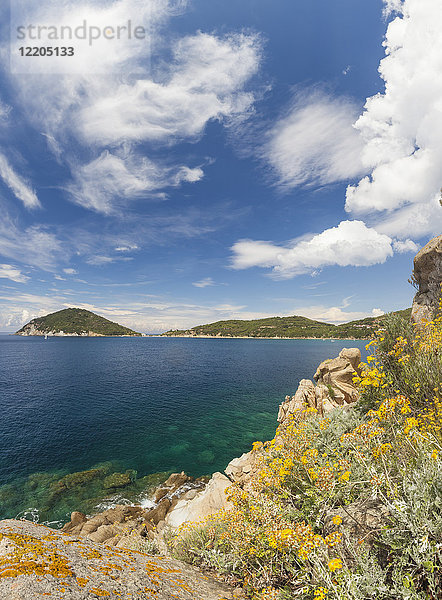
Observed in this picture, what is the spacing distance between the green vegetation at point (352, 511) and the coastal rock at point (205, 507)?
609 centimetres

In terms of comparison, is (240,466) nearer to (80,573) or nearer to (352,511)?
(352,511)

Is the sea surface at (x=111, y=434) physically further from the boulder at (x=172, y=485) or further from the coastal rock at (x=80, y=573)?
the coastal rock at (x=80, y=573)

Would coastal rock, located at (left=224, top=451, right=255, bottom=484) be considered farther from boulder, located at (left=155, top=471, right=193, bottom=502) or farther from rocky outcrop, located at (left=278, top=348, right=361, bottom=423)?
rocky outcrop, located at (left=278, top=348, right=361, bottom=423)

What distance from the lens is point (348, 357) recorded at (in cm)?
2670

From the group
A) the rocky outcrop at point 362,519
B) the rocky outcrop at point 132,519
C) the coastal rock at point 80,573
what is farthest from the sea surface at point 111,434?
the rocky outcrop at point 362,519

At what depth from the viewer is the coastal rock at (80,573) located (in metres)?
3.67

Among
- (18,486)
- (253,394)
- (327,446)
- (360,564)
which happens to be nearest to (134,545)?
(327,446)

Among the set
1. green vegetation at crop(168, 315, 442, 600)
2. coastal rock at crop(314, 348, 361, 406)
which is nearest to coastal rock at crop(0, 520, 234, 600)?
green vegetation at crop(168, 315, 442, 600)

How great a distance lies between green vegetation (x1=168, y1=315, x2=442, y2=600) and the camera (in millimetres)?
3998

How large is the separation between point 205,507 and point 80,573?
531 inches

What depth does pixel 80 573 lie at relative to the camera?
4234 millimetres

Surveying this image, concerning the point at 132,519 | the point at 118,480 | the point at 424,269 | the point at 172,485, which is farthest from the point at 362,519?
the point at 118,480

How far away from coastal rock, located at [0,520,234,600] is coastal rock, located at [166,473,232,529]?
29.8ft

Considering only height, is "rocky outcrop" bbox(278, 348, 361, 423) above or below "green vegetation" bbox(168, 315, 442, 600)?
below
